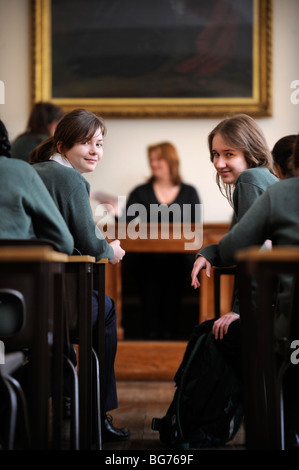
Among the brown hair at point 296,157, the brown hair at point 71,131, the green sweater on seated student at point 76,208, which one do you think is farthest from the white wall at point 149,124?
the brown hair at point 296,157

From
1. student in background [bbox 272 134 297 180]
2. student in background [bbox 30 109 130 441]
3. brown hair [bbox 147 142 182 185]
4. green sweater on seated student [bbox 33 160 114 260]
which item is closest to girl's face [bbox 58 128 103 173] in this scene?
student in background [bbox 30 109 130 441]

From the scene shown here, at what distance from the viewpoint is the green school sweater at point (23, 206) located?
1.76m

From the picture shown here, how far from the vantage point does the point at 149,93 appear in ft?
15.9

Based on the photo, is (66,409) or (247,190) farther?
(66,409)

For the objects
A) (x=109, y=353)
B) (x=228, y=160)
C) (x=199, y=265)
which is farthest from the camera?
(x=109, y=353)

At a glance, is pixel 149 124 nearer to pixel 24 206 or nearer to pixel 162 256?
pixel 162 256

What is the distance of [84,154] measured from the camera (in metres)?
2.38

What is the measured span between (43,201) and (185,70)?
3314 mm

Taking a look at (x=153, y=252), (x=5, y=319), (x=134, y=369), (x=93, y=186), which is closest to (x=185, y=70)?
(x=93, y=186)

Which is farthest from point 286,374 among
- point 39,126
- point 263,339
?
point 39,126

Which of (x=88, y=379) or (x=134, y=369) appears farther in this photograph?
(x=134, y=369)

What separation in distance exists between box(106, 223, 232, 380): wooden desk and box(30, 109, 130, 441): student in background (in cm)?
141

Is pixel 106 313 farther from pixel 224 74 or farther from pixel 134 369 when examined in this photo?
pixel 224 74

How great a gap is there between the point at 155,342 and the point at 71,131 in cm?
186
